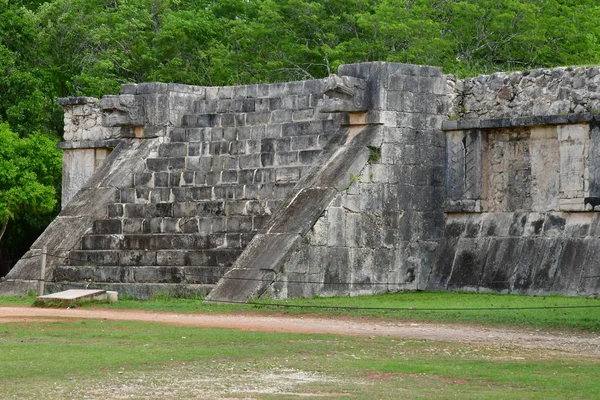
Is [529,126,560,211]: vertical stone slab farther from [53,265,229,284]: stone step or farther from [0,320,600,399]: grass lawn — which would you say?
[0,320,600,399]: grass lawn

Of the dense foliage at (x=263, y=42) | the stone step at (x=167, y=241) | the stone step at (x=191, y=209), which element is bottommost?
the stone step at (x=167, y=241)

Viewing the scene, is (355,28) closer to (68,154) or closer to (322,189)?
(68,154)

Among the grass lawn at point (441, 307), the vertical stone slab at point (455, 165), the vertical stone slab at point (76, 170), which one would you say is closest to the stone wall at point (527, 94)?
the vertical stone slab at point (455, 165)

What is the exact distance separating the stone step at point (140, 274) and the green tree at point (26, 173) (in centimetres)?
1114

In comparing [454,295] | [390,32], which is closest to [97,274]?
[454,295]

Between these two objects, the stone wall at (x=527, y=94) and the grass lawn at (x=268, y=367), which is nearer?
the grass lawn at (x=268, y=367)

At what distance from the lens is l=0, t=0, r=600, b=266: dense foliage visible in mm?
37219

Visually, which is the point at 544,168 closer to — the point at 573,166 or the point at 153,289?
the point at 573,166

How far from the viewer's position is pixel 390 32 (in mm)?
36844

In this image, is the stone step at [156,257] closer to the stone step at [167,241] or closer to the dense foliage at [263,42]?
the stone step at [167,241]

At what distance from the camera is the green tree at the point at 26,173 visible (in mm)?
34781

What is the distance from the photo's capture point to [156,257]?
23391 mm

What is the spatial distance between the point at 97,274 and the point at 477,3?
711 inches

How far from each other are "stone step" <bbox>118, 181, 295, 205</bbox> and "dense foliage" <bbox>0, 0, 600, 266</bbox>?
12.0m
